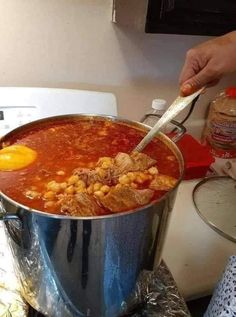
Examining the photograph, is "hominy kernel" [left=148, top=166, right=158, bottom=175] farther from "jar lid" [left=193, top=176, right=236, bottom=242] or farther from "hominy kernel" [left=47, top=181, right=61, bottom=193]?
"jar lid" [left=193, top=176, right=236, bottom=242]

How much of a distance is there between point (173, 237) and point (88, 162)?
1.09 ft

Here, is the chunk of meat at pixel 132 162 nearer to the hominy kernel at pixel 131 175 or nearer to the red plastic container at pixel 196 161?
the hominy kernel at pixel 131 175

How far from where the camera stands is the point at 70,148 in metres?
0.67

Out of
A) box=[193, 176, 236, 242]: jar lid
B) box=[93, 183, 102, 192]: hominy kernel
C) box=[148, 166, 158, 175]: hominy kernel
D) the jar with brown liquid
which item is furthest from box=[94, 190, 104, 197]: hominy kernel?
the jar with brown liquid

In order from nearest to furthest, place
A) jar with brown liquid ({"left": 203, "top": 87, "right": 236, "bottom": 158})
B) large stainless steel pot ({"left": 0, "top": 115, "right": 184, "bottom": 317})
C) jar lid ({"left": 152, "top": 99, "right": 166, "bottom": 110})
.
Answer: large stainless steel pot ({"left": 0, "top": 115, "right": 184, "bottom": 317})
jar lid ({"left": 152, "top": 99, "right": 166, "bottom": 110})
jar with brown liquid ({"left": 203, "top": 87, "right": 236, "bottom": 158})

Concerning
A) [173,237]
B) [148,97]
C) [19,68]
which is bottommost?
[173,237]

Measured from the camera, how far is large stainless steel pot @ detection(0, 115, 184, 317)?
0.42 metres

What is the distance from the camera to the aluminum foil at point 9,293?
562 millimetres

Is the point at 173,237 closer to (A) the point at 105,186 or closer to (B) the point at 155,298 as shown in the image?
(B) the point at 155,298

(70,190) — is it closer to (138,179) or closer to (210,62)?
(138,179)

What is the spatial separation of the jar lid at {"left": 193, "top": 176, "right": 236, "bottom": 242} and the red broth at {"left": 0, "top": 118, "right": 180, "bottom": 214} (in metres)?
0.33

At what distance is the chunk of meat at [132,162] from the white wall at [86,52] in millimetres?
494

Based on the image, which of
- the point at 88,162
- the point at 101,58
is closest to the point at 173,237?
the point at 88,162

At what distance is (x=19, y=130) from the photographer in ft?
2.16
